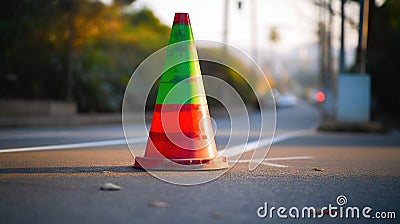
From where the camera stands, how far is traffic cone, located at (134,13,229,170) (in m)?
8.25

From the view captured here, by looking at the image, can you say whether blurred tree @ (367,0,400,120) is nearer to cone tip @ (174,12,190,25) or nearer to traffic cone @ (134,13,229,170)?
cone tip @ (174,12,190,25)

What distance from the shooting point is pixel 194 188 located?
22.5ft

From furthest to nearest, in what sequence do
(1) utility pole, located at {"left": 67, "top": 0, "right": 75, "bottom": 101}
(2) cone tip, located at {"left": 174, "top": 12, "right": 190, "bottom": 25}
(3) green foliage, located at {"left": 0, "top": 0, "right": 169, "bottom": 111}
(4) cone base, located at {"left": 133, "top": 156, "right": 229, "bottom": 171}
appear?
(1) utility pole, located at {"left": 67, "top": 0, "right": 75, "bottom": 101} → (3) green foliage, located at {"left": 0, "top": 0, "right": 169, "bottom": 111} → (2) cone tip, located at {"left": 174, "top": 12, "right": 190, "bottom": 25} → (4) cone base, located at {"left": 133, "top": 156, "right": 229, "bottom": 171}

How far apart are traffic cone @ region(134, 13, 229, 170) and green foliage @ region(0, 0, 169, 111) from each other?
19.5 metres

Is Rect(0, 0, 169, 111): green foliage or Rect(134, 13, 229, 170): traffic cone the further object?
Rect(0, 0, 169, 111): green foliage

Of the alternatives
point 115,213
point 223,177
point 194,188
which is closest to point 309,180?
point 223,177

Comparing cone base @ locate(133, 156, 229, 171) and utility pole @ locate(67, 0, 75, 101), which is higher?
utility pole @ locate(67, 0, 75, 101)

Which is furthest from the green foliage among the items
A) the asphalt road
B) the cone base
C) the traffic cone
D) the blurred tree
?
the cone base

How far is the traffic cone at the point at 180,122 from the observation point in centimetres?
825

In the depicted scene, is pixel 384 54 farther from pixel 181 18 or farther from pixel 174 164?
pixel 174 164

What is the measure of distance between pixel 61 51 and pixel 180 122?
2548cm

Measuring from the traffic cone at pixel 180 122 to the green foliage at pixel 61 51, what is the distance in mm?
19499

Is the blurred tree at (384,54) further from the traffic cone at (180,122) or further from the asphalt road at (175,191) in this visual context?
the traffic cone at (180,122)

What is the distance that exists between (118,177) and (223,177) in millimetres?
1163
